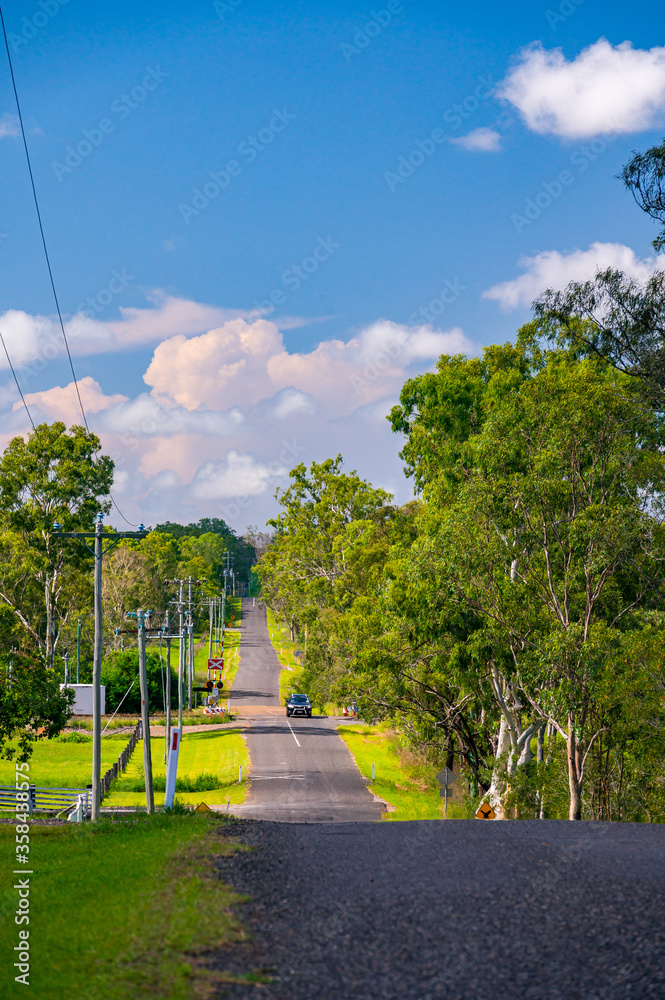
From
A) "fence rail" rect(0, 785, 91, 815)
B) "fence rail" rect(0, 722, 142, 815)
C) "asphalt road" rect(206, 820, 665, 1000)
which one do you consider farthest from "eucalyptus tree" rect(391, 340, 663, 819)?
"fence rail" rect(0, 785, 91, 815)

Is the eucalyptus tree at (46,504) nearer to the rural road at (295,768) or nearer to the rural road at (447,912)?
the rural road at (295,768)

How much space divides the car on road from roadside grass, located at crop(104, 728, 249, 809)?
935cm

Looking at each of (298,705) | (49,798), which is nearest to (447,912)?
(49,798)

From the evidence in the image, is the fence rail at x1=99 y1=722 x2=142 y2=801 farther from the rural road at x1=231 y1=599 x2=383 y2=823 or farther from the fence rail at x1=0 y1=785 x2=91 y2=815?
the rural road at x1=231 y1=599 x2=383 y2=823

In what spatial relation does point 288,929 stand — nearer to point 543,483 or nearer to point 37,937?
point 37,937

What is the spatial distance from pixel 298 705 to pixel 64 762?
22683mm

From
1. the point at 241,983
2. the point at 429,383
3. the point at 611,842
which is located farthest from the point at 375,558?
the point at 241,983

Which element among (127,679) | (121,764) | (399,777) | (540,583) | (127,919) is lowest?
(399,777)

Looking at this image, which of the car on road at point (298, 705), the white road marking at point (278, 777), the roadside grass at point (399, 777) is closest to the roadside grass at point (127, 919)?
the roadside grass at point (399, 777)

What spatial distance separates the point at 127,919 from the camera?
9.33m

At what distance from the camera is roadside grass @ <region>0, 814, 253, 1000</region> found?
24.5 ft

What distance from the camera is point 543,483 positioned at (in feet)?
90.5

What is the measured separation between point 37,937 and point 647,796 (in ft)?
92.0

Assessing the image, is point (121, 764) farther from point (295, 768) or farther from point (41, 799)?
point (41, 799)
